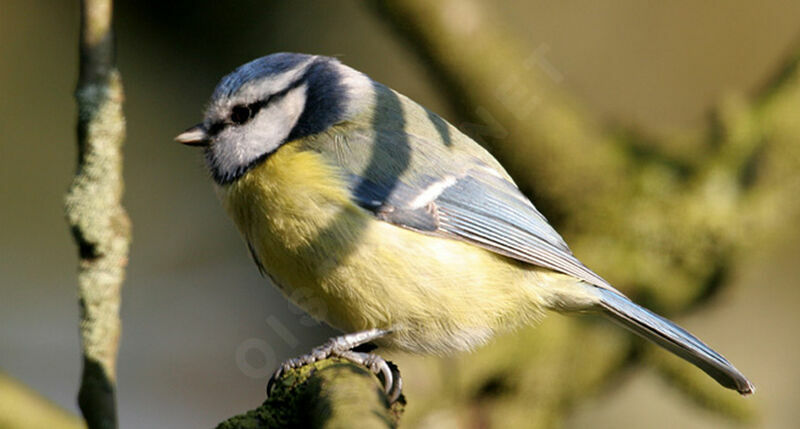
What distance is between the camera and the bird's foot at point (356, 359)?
3.57 feet

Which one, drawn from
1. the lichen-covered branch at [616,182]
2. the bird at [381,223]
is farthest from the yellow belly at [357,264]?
the lichen-covered branch at [616,182]

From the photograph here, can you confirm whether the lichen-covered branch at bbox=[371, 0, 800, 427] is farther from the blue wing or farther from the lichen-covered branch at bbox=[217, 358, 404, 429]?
the lichen-covered branch at bbox=[217, 358, 404, 429]

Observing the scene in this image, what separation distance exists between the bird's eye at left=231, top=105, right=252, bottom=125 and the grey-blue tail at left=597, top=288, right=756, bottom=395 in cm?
62

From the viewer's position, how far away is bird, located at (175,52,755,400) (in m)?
1.20

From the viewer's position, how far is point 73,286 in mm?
2451

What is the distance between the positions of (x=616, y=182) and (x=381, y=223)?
2.01ft

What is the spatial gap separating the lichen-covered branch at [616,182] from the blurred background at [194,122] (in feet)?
1.22

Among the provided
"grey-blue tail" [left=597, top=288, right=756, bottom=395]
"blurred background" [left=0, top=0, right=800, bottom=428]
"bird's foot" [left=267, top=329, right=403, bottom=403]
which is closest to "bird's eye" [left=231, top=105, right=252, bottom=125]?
"bird's foot" [left=267, top=329, right=403, bottom=403]

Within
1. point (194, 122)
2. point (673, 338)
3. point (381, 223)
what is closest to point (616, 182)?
point (673, 338)

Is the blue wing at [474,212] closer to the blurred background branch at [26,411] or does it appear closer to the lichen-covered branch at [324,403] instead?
the lichen-covered branch at [324,403]

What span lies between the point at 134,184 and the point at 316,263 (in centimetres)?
157

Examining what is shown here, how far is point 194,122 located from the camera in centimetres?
244

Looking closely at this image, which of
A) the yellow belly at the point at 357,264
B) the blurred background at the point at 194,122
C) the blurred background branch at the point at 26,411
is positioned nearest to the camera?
the blurred background branch at the point at 26,411

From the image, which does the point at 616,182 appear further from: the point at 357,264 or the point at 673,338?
the point at 357,264
